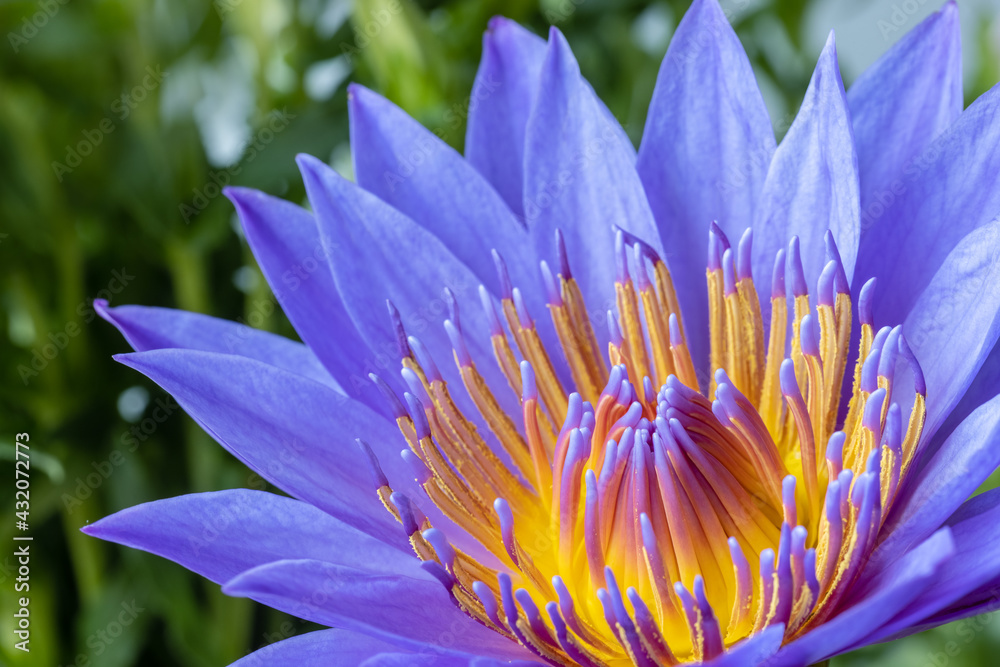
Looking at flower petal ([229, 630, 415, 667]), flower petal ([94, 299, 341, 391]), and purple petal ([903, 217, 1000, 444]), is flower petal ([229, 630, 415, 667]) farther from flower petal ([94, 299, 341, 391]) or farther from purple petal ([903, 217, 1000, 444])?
purple petal ([903, 217, 1000, 444])

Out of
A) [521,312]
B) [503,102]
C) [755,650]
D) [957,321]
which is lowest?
[755,650]

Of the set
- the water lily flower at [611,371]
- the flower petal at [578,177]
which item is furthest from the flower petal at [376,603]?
the flower petal at [578,177]

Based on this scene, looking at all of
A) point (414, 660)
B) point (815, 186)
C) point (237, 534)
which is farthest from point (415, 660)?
point (815, 186)

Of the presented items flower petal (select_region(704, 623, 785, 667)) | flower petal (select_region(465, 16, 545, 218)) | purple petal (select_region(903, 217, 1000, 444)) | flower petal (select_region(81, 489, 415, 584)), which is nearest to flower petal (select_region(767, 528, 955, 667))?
flower petal (select_region(704, 623, 785, 667))

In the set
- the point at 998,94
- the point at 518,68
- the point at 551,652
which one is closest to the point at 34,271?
the point at 518,68

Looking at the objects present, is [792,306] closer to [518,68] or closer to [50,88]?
[518,68]

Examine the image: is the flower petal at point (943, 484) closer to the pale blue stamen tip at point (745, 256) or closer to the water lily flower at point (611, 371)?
the water lily flower at point (611, 371)

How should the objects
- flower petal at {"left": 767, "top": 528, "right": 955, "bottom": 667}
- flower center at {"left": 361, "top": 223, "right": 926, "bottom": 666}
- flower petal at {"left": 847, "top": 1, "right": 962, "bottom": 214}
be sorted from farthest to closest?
flower petal at {"left": 847, "top": 1, "right": 962, "bottom": 214}, flower center at {"left": 361, "top": 223, "right": 926, "bottom": 666}, flower petal at {"left": 767, "top": 528, "right": 955, "bottom": 667}

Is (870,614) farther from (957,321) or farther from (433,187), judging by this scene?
(433,187)
